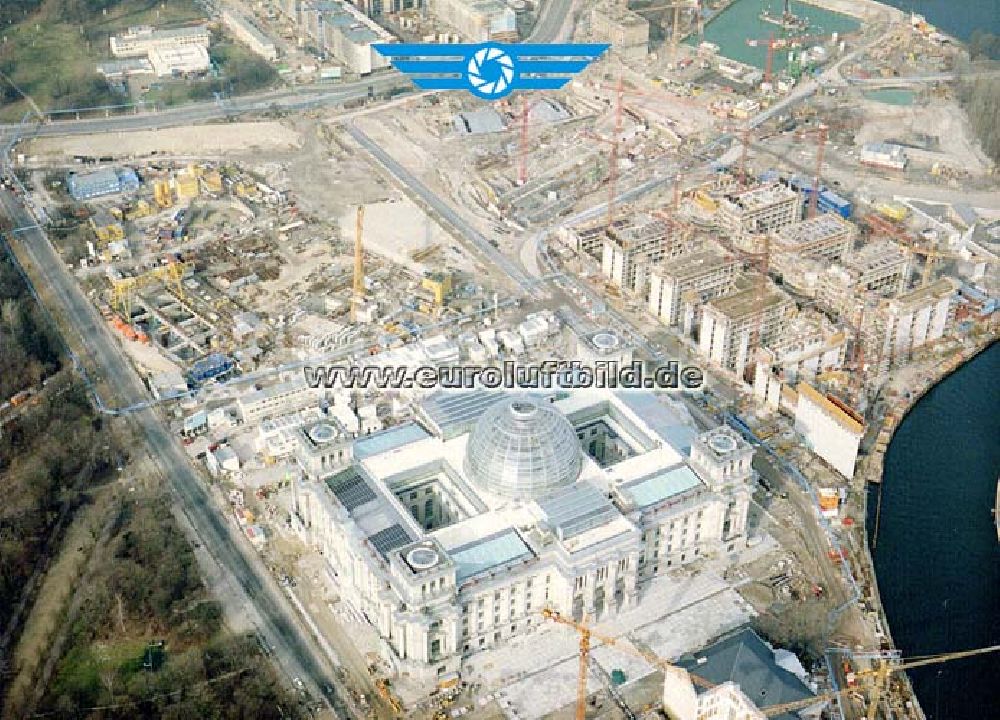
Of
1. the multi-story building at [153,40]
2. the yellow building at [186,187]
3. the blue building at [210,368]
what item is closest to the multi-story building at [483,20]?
the multi-story building at [153,40]

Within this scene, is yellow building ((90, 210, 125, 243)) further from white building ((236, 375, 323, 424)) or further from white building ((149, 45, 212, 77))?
white building ((149, 45, 212, 77))

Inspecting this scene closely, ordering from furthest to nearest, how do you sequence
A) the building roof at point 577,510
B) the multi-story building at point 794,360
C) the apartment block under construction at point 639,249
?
the apartment block under construction at point 639,249
the multi-story building at point 794,360
the building roof at point 577,510

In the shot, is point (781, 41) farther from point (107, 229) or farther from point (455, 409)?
point (455, 409)

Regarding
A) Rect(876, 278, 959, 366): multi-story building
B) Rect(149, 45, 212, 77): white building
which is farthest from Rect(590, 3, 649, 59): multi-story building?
Rect(876, 278, 959, 366): multi-story building

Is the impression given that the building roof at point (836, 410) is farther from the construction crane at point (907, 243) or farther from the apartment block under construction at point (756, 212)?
the apartment block under construction at point (756, 212)

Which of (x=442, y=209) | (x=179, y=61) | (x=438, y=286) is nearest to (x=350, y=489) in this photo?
(x=438, y=286)
